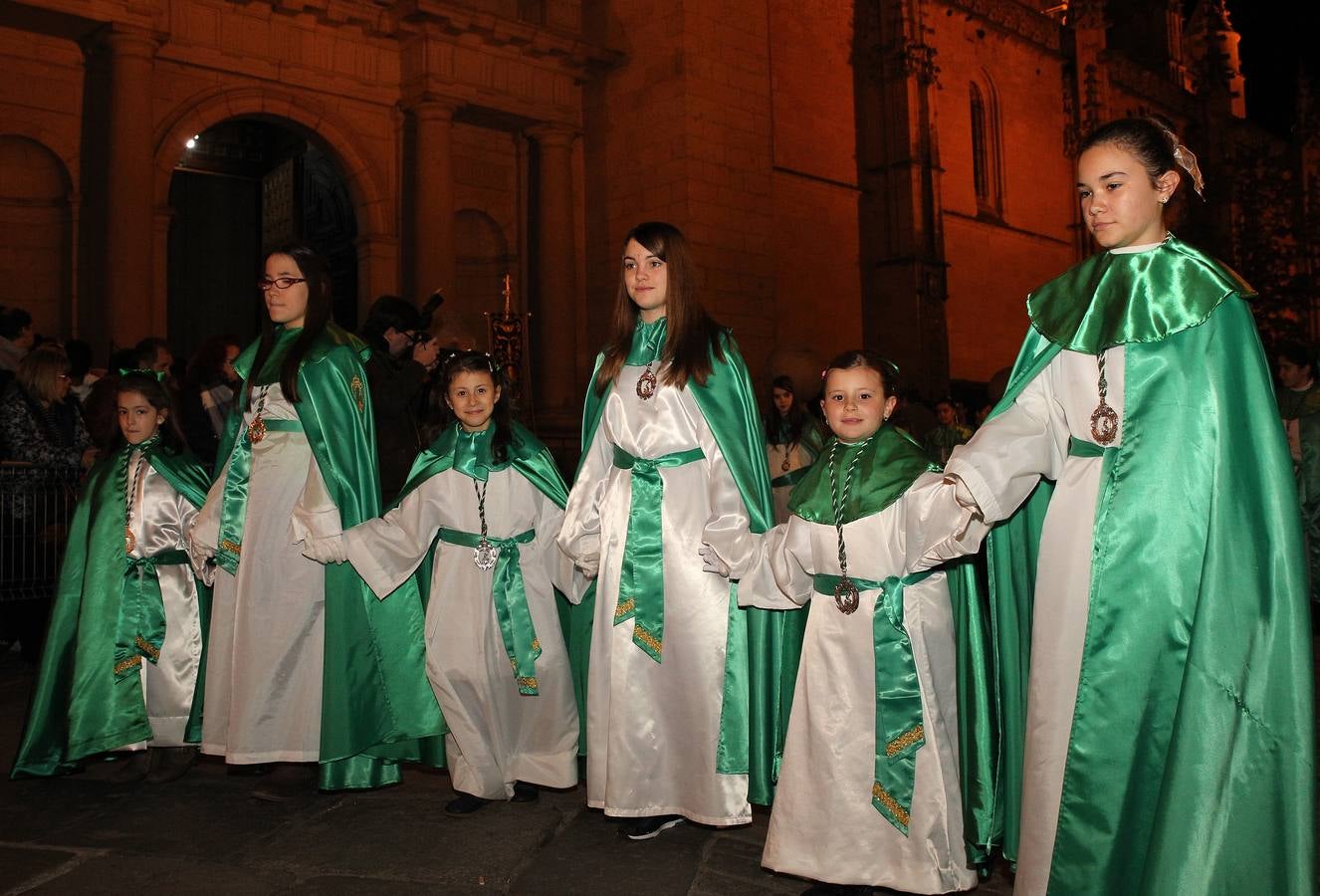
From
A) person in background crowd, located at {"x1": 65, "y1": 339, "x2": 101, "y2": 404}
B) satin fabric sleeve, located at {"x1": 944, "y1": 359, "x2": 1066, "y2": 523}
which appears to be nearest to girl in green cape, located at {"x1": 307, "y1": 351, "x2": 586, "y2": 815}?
satin fabric sleeve, located at {"x1": 944, "y1": 359, "x2": 1066, "y2": 523}

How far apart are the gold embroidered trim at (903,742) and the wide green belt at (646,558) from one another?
3.10 ft

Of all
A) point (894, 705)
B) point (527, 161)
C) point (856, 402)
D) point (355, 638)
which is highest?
point (527, 161)

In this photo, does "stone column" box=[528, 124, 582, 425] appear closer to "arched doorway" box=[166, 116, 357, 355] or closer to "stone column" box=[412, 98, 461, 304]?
"stone column" box=[412, 98, 461, 304]

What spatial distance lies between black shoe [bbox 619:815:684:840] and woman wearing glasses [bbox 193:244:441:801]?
3.30 ft

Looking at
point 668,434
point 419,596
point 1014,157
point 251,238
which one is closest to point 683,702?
point 668,434

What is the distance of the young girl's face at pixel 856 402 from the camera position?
3.43 meters

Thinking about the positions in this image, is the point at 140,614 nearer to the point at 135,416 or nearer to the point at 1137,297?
the point at 135,416

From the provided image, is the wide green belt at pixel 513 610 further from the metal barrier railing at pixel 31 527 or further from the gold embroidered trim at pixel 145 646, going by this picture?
the metal barrier railing at pixel 31 527

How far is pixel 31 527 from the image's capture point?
747cm

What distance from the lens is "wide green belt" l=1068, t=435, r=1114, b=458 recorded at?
2787mm

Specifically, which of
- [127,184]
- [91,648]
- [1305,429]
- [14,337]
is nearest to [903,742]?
[91,648]

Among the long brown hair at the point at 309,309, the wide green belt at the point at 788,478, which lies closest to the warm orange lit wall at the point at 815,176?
the wide green belt at the point at 788,478

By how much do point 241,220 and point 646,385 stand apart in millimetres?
14419

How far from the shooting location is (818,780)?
10.7ft
